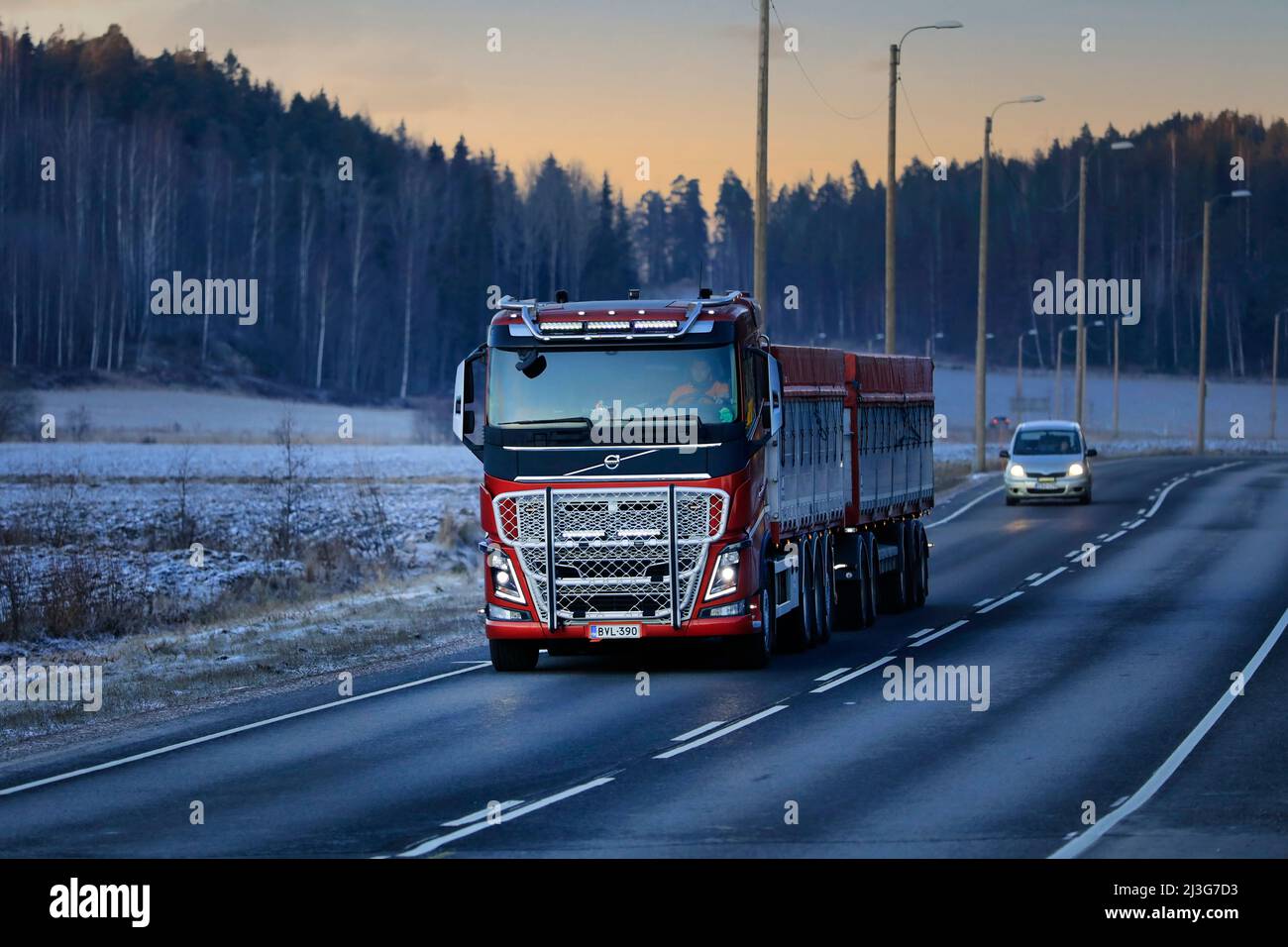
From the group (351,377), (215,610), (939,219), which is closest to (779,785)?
(215,610)

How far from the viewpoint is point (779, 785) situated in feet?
43.5

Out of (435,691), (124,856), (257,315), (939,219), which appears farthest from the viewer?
(939,219)

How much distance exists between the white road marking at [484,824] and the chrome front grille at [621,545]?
536 centimetres

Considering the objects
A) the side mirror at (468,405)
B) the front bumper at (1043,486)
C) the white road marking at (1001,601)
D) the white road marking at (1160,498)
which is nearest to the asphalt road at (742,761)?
the white road marking at (1001,601)

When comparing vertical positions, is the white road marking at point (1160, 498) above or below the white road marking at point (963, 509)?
above

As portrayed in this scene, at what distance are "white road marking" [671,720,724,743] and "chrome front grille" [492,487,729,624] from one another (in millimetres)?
2795

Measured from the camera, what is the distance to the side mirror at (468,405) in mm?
19016

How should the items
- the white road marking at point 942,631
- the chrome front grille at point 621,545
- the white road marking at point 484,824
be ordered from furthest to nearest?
the white road marking at point 942,631 → the chrome front grille at point 621,545 → the white road marking at point 484,824

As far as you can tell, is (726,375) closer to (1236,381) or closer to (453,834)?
(453,834)

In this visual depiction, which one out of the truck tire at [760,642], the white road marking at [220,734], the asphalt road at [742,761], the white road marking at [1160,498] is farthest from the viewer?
the white road marking at [1160,498]

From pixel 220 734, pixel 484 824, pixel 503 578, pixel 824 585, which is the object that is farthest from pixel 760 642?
pixel 484 824

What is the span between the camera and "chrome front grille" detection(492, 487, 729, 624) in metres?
18.9

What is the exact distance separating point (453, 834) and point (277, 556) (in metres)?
25.5

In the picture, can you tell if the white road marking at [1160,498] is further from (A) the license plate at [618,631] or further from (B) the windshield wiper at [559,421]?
(B) the windshield wiper at [559,421]
